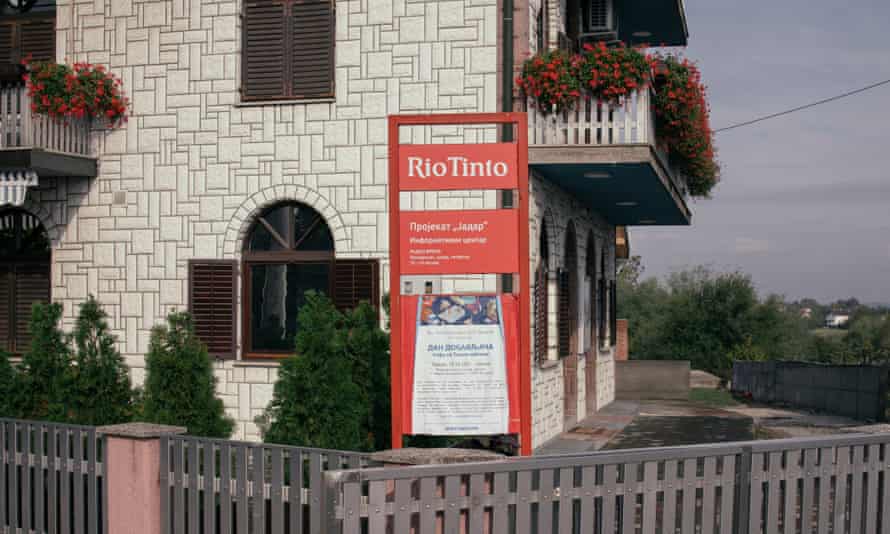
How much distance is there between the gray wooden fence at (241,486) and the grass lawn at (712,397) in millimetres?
20201

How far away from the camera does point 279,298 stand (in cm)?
1395

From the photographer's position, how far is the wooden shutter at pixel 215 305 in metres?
13.9

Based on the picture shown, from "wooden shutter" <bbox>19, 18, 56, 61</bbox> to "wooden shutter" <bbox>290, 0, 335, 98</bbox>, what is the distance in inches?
139

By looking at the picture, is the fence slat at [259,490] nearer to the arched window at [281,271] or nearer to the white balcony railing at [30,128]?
the arched window at [281,271]

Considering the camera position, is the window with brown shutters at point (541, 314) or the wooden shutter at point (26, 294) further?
the wooden shutter at point (26, 294)

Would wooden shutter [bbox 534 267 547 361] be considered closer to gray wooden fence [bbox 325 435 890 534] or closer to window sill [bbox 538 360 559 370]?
window sill [bbox 538 360 559 370]

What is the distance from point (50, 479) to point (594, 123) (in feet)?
24.4

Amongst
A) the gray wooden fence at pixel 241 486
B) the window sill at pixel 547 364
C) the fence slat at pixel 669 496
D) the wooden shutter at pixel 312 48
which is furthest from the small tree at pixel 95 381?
the fence slat at pixel 669 496

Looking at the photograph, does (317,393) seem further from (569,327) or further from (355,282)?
(569,327)

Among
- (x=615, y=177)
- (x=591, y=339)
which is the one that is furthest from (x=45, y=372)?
(x=591, y=339)

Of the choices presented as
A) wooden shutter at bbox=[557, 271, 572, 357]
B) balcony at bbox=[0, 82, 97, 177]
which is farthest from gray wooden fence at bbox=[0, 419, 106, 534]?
wooden shutter at bbox=[557, 271, 572, 357]

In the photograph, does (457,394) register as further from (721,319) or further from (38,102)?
(721,319)

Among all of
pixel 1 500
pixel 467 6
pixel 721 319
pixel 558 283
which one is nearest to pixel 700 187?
pixel 558 283

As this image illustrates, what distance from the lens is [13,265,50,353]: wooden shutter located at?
1487 cm
